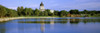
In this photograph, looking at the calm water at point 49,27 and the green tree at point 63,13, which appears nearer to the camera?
the calm water at point 49,27

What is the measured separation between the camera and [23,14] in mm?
100000

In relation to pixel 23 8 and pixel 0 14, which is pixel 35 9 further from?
pixel 0 14

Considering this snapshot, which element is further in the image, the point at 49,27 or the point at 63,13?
the point at 63,13

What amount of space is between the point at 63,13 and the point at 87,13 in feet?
85.2

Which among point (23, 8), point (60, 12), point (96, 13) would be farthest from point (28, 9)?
point (96, 13)

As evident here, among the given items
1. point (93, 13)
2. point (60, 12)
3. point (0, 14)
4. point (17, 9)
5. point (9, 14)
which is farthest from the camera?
point (93, 13)

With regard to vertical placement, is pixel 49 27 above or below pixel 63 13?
above

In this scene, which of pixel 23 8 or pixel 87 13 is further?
pixel 87 13

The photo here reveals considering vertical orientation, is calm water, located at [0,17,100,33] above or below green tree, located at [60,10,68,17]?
above

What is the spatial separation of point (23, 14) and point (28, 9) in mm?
4726

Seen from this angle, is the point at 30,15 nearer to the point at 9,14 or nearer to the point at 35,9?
the point at 35,9

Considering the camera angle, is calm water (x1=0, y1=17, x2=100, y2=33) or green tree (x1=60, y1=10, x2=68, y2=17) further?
green tree (x1=60, y1=10, x2=68, y2=17)

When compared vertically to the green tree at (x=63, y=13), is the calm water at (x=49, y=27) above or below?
above

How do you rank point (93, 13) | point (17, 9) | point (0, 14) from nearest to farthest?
point (0, 14), point (17, 9), point (93, 13)
